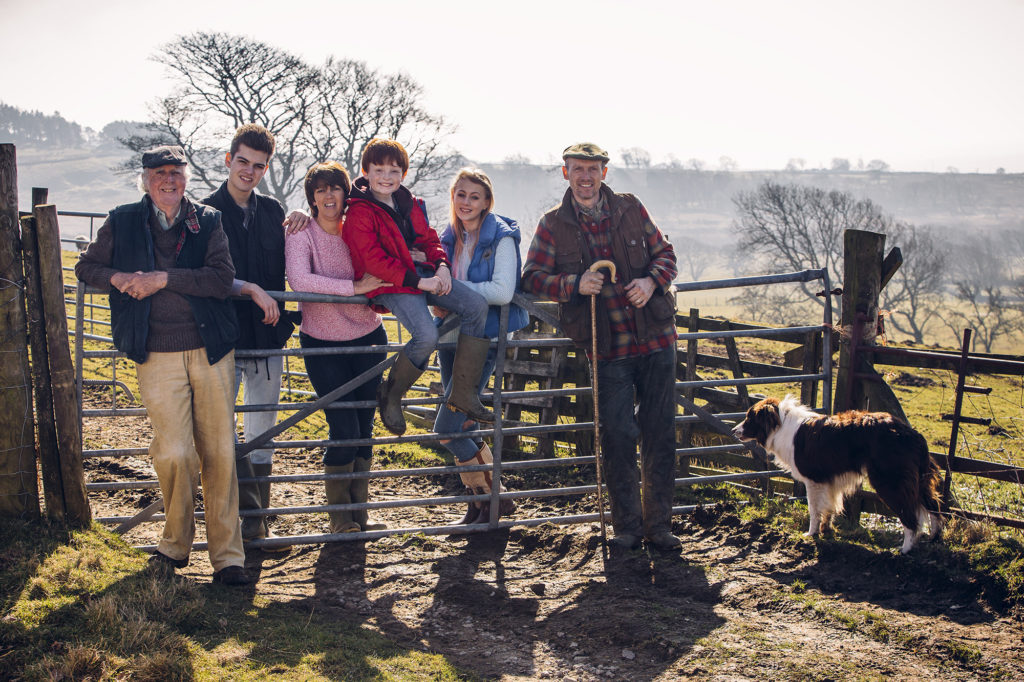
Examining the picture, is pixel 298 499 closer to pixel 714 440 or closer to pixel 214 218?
pixel 214 218

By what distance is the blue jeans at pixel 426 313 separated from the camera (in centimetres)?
459

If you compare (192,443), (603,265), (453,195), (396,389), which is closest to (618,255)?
(603,265)

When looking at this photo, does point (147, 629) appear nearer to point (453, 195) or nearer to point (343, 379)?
point (343, 379)

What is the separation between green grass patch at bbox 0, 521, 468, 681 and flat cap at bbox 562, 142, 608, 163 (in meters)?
2.98

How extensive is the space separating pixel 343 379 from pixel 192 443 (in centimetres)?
109

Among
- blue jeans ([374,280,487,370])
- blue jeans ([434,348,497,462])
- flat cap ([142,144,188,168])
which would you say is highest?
flat cap ([142,144,188,168])

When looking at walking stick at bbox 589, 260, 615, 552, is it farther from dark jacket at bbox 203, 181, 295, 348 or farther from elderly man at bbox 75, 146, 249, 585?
elderly man at bbox 75, 146, 249, 585

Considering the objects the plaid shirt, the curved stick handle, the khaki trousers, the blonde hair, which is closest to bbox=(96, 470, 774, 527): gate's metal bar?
the khaki trousers

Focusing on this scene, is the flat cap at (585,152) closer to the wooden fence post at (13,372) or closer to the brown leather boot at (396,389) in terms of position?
the brown leather boot at (396,389)

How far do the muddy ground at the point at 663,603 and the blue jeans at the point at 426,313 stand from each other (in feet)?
4.50

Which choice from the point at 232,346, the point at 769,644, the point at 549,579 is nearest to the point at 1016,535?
the point at 769,644

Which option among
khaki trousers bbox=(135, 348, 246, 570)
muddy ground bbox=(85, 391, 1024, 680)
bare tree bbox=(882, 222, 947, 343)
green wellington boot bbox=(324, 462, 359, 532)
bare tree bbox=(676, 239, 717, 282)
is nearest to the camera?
muddy ground bbox=(85, 391, 1024, 680)

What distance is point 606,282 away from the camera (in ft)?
16.0

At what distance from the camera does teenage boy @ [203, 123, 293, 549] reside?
14.9ft
